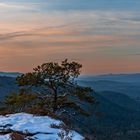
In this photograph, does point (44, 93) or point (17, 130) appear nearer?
point (17, 130)

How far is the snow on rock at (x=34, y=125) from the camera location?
1889 cm

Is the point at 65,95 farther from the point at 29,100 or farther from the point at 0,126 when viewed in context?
the point at 0,126

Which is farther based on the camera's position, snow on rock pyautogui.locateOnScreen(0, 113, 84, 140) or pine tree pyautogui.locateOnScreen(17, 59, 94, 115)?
pine tree pyautogui.locateOnScreen(17, 59, 94, 115)

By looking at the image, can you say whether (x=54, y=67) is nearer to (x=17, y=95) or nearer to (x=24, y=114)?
(x=17, y=95)

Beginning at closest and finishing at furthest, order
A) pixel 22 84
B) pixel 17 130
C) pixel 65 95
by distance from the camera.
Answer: pixel 17 130 → pixel 65 95 → pixel 22 84

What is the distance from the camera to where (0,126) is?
2148 centimetres

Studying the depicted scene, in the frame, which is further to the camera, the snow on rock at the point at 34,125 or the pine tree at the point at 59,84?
the pine tree at the point at 59,84

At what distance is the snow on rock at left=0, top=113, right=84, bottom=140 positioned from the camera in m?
18.9

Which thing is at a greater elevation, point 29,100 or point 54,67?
point 54,67

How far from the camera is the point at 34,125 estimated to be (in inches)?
829

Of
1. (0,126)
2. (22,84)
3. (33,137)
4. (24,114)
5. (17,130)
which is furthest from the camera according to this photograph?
(22,84)

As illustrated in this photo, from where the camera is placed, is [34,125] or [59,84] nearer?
[34,125]

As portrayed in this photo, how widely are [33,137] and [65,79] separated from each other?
1049 inches

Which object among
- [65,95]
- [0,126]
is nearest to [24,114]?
[0,126]
